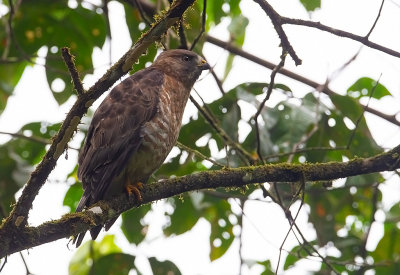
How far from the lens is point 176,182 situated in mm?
4027

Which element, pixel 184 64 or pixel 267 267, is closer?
pixel 184 64

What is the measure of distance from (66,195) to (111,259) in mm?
792

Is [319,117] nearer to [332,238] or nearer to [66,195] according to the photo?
[332,238]

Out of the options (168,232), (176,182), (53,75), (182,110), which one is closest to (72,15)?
(53,75)

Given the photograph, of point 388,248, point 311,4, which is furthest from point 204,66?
point 388,248

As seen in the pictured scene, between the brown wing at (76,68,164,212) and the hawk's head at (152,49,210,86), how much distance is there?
19.8 inches

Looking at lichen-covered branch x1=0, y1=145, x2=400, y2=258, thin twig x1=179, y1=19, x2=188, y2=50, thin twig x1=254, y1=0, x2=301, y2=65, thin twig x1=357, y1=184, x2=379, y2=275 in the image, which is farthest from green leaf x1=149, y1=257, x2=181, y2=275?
thin twig x1=254, y1=0, x2=301, y2=65

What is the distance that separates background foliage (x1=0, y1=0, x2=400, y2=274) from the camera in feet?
16.7

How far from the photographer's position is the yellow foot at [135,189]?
4.28 m

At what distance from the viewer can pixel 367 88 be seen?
18.6 feet

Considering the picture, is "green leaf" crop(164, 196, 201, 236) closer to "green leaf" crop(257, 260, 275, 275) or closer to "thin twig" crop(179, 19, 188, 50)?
"green leaf" crop(257, 260, 275, 275)

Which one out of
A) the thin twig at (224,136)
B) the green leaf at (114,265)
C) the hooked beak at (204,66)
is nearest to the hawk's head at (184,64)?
the hooked beak at (204,66)

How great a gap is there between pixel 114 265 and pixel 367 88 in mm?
2574

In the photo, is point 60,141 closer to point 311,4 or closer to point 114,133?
point 114,133
